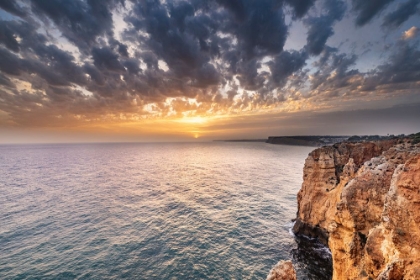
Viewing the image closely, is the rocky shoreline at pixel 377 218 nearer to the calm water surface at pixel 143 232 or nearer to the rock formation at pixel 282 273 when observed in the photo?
the rock formation at pixel 282 273

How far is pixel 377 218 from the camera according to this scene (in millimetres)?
16375

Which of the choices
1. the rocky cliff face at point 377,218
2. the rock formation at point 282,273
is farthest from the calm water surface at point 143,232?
the rock formation at point 282,273

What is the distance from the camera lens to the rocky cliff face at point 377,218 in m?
10.3

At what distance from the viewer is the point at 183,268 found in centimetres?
2923

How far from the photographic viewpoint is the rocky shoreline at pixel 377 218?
10305 millimetres

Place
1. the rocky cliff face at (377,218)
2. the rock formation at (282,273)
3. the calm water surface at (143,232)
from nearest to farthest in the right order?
the rock formation at (282,273), the rocky cliff face at (377,218), the calm water surface at (143,232)

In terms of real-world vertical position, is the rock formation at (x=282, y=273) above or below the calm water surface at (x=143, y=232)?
above

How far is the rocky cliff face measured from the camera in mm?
10302

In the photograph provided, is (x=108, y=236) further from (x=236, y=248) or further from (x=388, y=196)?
(x=388, y=196)

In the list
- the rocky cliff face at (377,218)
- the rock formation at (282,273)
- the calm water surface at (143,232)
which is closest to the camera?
the rock formation at (282,273)

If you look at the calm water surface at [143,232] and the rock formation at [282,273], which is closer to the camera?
the rock formation at [282,273]

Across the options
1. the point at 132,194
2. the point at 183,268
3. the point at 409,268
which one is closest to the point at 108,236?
the point at 183,268

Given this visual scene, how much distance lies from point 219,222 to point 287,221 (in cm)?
1568

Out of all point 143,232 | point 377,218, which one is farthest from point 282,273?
point 143,232
